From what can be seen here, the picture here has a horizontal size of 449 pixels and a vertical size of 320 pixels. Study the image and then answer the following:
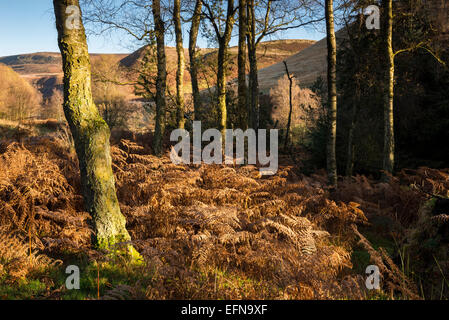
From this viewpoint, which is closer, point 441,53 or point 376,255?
point 376,255

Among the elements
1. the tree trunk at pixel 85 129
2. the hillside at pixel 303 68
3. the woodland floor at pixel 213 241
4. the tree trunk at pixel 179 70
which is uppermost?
the hillside at pixel 303 68

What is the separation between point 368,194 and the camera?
23.3 ft

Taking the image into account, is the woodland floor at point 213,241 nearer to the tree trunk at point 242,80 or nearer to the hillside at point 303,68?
the tree trunk at point 242,80

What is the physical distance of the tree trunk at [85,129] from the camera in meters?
3.65

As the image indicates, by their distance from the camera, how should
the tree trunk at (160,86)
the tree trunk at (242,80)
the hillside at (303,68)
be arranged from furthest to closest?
the hillside at (303,68) → the tree trunk at (160,86) → the tree trunk at (242,80)

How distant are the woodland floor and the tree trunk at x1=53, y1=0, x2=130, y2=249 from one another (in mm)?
286

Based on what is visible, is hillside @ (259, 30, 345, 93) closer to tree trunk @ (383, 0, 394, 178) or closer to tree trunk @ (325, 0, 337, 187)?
tree trunk @ (383, 0, 394, 178)

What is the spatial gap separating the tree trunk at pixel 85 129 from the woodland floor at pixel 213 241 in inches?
11.3

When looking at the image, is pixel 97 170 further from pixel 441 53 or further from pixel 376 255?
pixel 441 53

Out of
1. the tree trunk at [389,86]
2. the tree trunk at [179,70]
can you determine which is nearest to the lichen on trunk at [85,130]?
the tree trunk at [179,70]

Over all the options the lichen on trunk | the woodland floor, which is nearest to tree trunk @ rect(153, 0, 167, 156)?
the woodland floor

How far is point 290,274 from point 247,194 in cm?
304

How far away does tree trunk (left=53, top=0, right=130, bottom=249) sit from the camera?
3.65 metres
